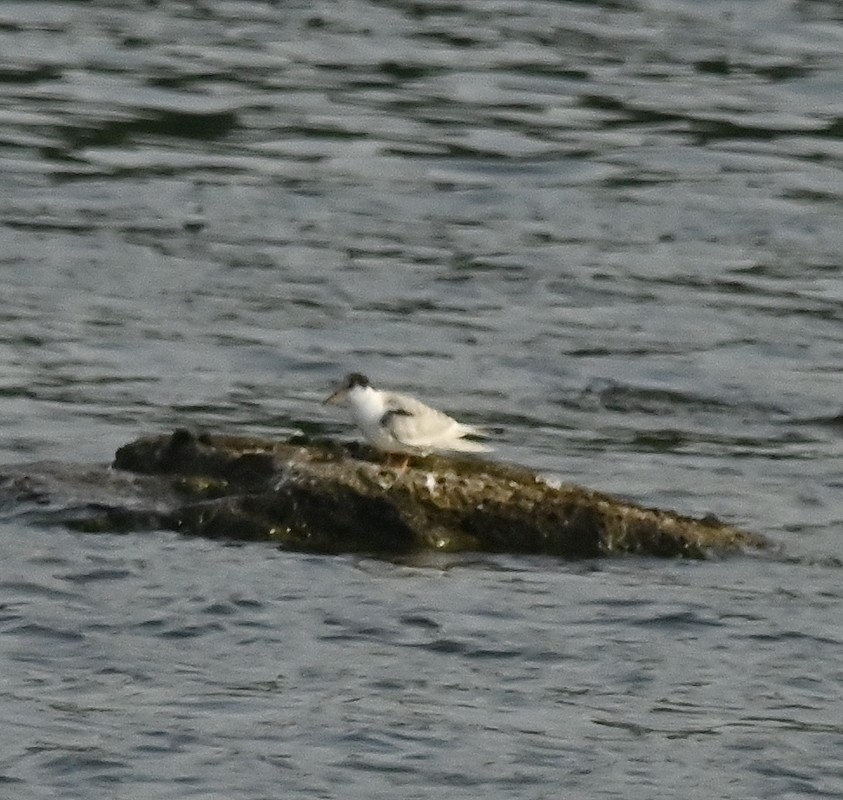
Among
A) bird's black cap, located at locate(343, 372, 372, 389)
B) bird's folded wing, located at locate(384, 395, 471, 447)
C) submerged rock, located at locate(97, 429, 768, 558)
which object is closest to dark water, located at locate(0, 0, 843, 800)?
submerged rock, located at locate(97, 429, 768, 558)

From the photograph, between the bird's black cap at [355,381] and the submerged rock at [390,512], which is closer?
the submerged rock at [390,512]

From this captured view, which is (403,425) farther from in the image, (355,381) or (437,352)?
(437,352)

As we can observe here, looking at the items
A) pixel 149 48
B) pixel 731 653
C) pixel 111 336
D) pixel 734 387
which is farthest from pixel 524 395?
pixel 149 48

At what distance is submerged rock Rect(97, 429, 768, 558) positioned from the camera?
1220 cm

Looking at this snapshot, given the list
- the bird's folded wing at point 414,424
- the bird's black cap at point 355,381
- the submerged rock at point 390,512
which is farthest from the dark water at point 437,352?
the bird's black cap at point 355,381

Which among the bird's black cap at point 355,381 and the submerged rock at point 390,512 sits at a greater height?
the bird's black cap at point 355,381

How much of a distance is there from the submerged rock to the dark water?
230 mm

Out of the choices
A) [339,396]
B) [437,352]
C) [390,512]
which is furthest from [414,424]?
[437,352]

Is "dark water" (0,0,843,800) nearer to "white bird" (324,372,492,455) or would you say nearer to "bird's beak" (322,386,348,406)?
"white bird" (324,372,492,455)

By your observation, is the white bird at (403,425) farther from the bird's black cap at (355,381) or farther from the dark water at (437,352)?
the dark water at (437,352)

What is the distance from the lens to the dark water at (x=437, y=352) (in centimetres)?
983

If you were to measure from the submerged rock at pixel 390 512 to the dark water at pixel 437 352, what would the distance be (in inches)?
9.0

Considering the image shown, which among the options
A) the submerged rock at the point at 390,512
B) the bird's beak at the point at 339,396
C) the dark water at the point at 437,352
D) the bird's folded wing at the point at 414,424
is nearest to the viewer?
the dark water at the point at 437,352

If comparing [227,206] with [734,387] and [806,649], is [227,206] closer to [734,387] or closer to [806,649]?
[734,387]
